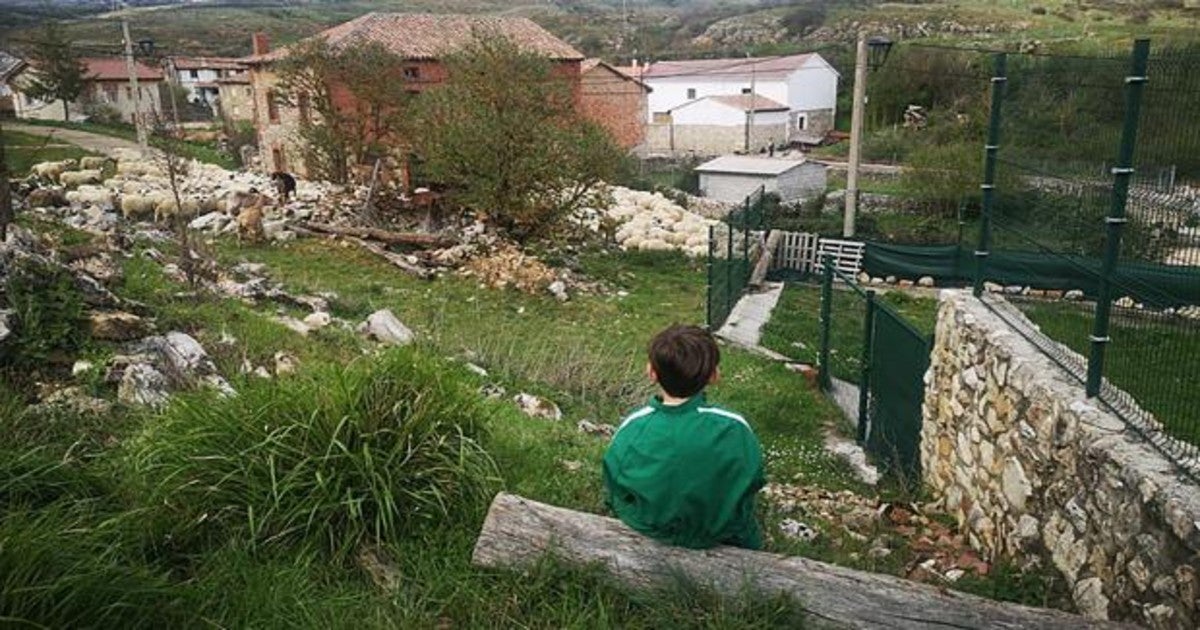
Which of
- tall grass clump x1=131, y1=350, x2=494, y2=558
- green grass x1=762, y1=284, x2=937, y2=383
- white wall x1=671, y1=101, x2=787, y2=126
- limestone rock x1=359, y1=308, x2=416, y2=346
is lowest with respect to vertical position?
green grass x1=762, y1=284, x2=937, y2=383

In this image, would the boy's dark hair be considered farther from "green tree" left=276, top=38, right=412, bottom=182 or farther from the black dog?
"green tree" left=276, top=38, right=412, bottom=182

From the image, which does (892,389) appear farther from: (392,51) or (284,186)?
(392,51)

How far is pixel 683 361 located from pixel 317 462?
1.51 m

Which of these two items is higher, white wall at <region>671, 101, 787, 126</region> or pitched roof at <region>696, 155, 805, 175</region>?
white wall at <region>671, 101, 787, 126</region>

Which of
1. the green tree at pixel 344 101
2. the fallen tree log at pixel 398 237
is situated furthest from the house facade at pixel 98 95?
the fallen tree log at pixel 398 237

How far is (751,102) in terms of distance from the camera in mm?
46750

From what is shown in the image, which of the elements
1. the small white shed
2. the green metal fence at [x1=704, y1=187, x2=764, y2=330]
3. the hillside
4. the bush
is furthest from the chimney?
the bush

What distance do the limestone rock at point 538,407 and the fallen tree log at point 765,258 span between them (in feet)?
33.5

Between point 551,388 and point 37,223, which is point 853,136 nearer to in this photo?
point 551,388

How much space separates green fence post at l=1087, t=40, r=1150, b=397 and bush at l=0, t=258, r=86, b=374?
5.74 metres

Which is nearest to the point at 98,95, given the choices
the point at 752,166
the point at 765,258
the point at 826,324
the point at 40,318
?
the point at 752,166

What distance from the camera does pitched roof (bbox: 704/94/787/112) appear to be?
47.3 meters

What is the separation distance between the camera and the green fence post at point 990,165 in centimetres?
503

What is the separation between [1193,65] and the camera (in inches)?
124
